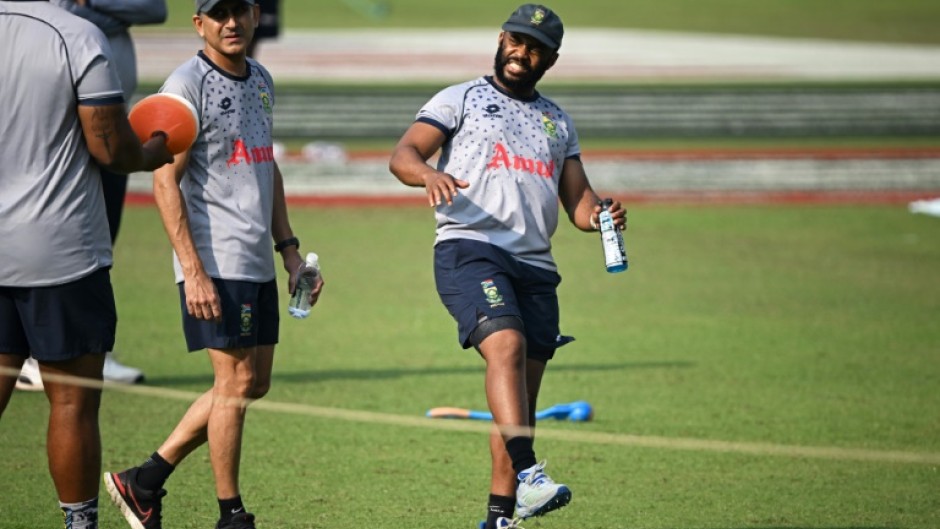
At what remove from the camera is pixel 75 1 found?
28.7ft

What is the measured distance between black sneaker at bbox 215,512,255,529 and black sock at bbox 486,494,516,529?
2.96ft

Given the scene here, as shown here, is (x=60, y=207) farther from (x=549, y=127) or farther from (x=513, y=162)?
(x=549, y=127)

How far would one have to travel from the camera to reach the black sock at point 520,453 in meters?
5.65

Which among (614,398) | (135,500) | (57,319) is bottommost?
(614,398)

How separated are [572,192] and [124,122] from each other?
6.44 feet

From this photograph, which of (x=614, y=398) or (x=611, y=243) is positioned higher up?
(x=611, y=243)

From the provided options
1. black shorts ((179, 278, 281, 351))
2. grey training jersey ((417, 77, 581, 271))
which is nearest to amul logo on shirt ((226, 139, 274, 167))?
black shorts ((179, 278, 281, 351))

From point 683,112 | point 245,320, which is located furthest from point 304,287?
point 683,112

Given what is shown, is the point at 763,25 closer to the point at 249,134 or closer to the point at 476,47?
the point at 476,47

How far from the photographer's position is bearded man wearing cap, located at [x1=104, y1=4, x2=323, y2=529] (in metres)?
5.80

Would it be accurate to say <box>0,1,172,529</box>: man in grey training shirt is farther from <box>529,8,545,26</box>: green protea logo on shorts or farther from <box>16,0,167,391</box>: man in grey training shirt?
<box>16,0,167,391</box>: man in grey training shirt

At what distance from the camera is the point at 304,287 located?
6.32 metres

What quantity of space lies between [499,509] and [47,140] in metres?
2.19

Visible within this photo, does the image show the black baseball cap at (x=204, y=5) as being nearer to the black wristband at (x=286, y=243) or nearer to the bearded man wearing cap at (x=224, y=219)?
the bearded man wearing cap at (x=224, y=219)
